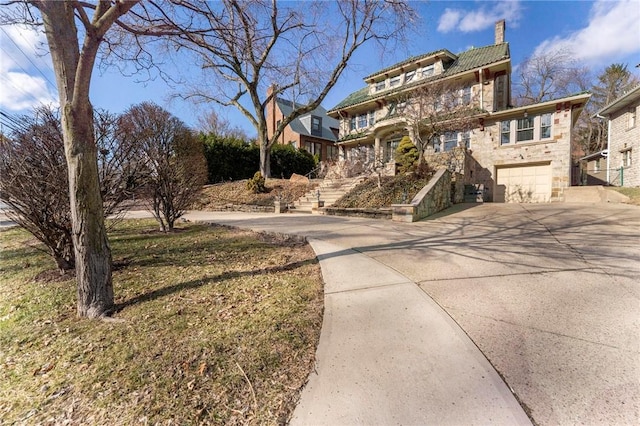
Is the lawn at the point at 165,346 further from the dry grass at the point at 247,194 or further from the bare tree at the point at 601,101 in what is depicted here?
the bare tree at the point at 601,101

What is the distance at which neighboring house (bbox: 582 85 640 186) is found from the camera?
520 inches

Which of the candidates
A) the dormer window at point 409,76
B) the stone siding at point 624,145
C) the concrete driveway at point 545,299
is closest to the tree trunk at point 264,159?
the dormer window at point 409,76

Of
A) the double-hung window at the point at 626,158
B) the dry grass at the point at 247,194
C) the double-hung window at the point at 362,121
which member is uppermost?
the double-hung window at the point at 362,121

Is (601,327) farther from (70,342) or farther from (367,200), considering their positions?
(367,200)

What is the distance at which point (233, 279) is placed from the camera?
12.4 ft

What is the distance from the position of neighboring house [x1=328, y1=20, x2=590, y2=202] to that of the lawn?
1245 centimetres

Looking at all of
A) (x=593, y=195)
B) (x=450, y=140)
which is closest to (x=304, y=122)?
(x=450, y=140)

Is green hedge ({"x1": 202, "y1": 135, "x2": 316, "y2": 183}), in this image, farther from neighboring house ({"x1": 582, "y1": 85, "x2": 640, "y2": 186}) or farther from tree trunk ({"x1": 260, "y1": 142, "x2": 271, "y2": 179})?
neighboring house ({"x1": 582, "y1": 85, "x2": 640, "y2": 186})

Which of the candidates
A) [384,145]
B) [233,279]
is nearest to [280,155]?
[384,145]

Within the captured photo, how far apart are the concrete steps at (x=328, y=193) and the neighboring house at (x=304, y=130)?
581 inches

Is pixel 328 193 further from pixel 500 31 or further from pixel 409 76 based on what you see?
pixel 500 31

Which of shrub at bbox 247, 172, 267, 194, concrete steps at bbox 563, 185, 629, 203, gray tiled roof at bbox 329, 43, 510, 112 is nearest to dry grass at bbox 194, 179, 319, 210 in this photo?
shrub at bbox 247, 172, 267, 194

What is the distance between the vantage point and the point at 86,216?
2828mm

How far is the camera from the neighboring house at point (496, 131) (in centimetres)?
1311
